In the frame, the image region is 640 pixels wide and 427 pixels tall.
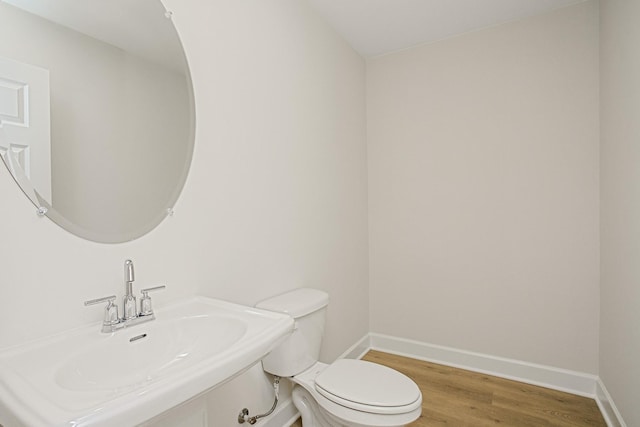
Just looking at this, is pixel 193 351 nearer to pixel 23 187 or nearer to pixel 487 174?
pixel 23 187

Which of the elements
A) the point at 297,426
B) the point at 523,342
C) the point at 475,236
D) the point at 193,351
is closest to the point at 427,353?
the point at 523,342

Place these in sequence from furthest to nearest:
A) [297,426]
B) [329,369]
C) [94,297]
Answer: [297,426]
[329,369]
[94,297]

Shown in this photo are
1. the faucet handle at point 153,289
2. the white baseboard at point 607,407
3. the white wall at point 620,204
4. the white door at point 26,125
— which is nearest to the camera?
the white door at point 26,125

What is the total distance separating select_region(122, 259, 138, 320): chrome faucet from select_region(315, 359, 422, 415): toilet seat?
857mm

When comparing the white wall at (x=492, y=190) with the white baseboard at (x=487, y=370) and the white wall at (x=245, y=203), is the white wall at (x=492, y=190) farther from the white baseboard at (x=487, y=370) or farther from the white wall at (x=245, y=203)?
the white wall at (x=245, y=203)

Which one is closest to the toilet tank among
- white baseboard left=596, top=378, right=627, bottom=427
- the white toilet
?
the white toilet

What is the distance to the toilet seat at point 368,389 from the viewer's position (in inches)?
52.7

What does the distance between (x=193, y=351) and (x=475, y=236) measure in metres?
2.10

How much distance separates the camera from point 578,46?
83.9 inches

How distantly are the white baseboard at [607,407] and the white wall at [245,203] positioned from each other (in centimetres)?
153

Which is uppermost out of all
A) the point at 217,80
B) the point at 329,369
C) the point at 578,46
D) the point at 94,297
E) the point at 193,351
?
the point at 578,46

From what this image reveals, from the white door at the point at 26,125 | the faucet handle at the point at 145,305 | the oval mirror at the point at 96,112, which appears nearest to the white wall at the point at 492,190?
the oval mirror at the point at 96,112

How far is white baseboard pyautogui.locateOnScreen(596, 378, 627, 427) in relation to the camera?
1.72 meters

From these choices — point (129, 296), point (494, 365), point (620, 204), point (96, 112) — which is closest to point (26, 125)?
point (96, 112)
